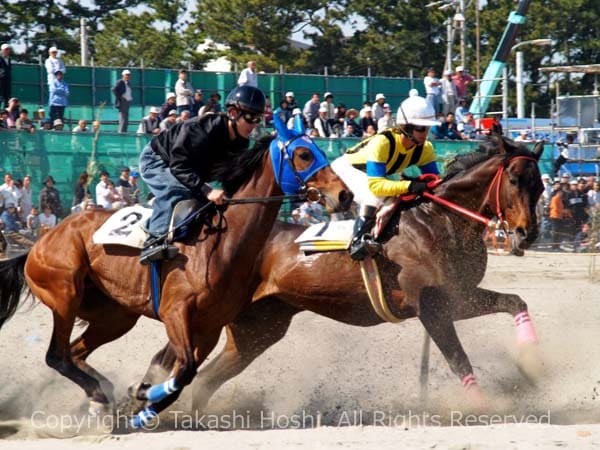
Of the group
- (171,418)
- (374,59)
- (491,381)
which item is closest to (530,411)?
(491,381)

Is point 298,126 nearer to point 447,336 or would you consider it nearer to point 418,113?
point 418,113

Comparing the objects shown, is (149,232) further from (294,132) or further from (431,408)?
(431,408)

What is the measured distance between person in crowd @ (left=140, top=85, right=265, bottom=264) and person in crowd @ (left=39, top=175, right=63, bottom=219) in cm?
727

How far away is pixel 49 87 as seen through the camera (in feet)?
55.0

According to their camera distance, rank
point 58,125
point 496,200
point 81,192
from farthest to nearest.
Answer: point 58,125 → point 81,192 → point 496,200

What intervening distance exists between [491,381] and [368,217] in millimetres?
1514

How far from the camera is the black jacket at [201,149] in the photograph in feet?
21.3

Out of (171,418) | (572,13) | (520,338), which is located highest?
(572,13)

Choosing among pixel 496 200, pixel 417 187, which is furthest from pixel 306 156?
pixel 496 200

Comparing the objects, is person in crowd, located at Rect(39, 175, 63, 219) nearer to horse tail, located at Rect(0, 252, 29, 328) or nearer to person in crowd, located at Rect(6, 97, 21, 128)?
person in crowd, located at Rect(6, 97, 21, 128)

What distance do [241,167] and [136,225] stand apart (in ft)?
2.95

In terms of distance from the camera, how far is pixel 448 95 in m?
19.6

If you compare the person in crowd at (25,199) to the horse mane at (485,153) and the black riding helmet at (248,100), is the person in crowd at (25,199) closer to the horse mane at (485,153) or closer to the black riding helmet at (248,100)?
the horse mane at (485,153)

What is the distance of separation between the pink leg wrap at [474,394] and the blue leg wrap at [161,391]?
1.91 m
